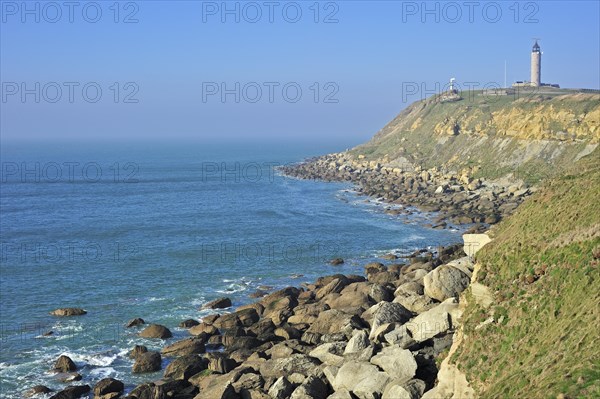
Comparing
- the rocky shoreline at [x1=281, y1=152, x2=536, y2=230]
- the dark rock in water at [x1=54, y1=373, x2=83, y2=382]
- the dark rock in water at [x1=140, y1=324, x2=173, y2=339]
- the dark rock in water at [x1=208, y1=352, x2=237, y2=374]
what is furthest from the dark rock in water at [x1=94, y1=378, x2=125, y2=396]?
the rocky shoreline at [x1=281, y1=152, x2=536, y2=230]

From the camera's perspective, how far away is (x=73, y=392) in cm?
3112

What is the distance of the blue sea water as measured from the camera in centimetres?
3900

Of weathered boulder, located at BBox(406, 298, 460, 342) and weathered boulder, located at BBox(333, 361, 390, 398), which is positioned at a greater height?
weathered boulder, located at BBox(406, 298, 460, 342)

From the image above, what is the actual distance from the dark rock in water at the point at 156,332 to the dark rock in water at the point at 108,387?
7.21m

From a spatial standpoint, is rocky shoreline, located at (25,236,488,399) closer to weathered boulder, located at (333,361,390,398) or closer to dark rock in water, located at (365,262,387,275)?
weathered boulder, located at (333,361,390,398)

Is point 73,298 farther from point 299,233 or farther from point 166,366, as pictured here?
point 299,233

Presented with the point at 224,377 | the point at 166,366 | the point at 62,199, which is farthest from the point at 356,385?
the point at 62,199

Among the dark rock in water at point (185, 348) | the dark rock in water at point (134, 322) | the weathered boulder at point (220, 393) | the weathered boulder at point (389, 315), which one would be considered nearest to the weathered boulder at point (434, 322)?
the weathered boulder at point (389, 315)

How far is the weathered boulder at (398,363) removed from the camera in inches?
1017

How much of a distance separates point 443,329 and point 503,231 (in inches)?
302

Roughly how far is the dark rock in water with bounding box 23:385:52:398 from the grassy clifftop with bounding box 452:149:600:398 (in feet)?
66.8

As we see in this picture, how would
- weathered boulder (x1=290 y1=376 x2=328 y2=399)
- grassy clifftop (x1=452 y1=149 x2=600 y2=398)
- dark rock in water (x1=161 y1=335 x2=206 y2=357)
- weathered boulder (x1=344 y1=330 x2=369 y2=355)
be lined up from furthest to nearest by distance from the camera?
dark rock in water (x1=161 y1=335 x2=206 y2=357) < weathered boulder (x1=344 y1=330 x2=369 y2=355) < weathered boulder (x1=290 y1=376 x2=328 y2=399) < grassy clifftop (x1=452 y1=149 x2=600 y2=398)

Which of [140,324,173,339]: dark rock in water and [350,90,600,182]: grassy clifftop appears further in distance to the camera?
[350,90,600,182]: grassy clifftop

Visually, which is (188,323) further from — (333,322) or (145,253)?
(145,253)
